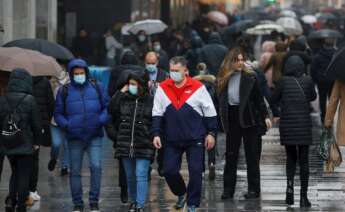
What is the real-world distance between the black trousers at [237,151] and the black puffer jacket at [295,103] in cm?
60

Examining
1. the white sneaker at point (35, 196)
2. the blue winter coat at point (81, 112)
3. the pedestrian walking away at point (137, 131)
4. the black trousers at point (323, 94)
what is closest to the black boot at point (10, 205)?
the blue winter coat at point (81, 112)

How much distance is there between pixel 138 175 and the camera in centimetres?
1419

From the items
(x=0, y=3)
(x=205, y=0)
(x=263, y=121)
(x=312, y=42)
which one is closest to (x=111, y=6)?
(x=312, y=42)

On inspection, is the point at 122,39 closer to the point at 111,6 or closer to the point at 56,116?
the point at 111,6

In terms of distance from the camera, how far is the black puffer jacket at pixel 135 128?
14211 millimetres

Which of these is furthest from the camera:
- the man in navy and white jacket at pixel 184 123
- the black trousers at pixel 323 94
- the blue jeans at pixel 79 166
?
the black trousers at pixel 323 94

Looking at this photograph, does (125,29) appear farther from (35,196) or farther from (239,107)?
(239,107)

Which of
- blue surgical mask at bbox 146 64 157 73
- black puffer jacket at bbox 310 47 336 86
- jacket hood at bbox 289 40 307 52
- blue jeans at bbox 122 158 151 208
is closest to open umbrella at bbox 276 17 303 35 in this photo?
black puffer jacket at bbox 310 47 336 86

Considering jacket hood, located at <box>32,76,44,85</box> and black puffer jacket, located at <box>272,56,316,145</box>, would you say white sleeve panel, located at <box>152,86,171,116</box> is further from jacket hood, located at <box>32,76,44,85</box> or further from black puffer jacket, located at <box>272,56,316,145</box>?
jacket hood, located at <box>32,76,44,85</box>

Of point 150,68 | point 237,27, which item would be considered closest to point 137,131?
point 150,68

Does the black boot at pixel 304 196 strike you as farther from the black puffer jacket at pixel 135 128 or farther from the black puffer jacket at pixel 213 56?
the black puffer jacket at pixel 213 56

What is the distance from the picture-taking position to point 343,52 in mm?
15266

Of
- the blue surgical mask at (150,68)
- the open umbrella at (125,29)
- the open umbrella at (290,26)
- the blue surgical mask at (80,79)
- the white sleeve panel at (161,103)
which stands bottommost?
the open umbrella at (290,26)

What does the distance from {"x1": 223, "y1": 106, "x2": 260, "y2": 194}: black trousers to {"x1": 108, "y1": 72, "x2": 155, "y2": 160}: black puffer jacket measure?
4.98ft
